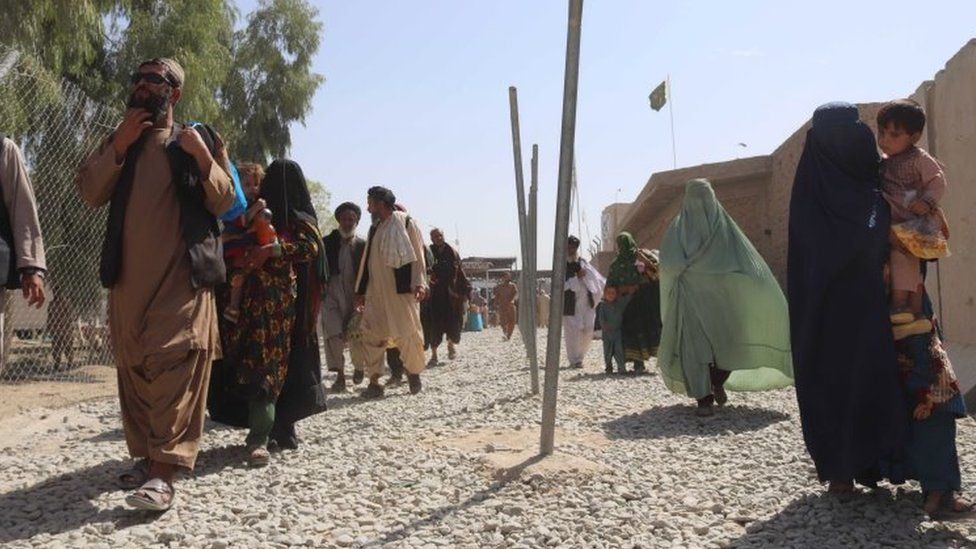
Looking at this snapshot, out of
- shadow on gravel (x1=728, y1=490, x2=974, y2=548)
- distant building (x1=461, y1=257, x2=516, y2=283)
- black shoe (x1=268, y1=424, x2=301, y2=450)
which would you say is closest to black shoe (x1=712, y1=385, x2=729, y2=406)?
shadow on gravel (x1=728, y1=490, x2=974, y2=548)

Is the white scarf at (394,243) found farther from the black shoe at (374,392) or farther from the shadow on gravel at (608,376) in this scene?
the shadow on gravel at (608,376)

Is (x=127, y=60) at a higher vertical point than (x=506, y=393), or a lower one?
higher

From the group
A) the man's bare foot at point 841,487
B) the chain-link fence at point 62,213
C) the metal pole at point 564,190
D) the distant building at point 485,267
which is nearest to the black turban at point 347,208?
the chain-link fence at point 62,213

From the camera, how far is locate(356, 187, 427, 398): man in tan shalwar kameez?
747 centimetres

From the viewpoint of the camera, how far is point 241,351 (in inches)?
179

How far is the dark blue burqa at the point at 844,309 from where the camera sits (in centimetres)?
346

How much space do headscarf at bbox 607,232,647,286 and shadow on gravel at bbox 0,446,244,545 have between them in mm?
5379

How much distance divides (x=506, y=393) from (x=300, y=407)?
Result: 3.10 m

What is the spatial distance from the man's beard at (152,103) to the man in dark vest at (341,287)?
13.5ft

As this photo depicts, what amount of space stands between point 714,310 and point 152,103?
3777 mm

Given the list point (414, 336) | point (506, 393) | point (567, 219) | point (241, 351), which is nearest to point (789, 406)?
point (506, 393)

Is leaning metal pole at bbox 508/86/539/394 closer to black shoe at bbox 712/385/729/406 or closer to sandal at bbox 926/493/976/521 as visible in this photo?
black shoe at bbox 712/385/729/406

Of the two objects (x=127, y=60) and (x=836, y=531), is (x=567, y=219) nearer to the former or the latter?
(x=836, y=531)

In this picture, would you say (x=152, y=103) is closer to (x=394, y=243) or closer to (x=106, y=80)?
(x=394, y=243)
